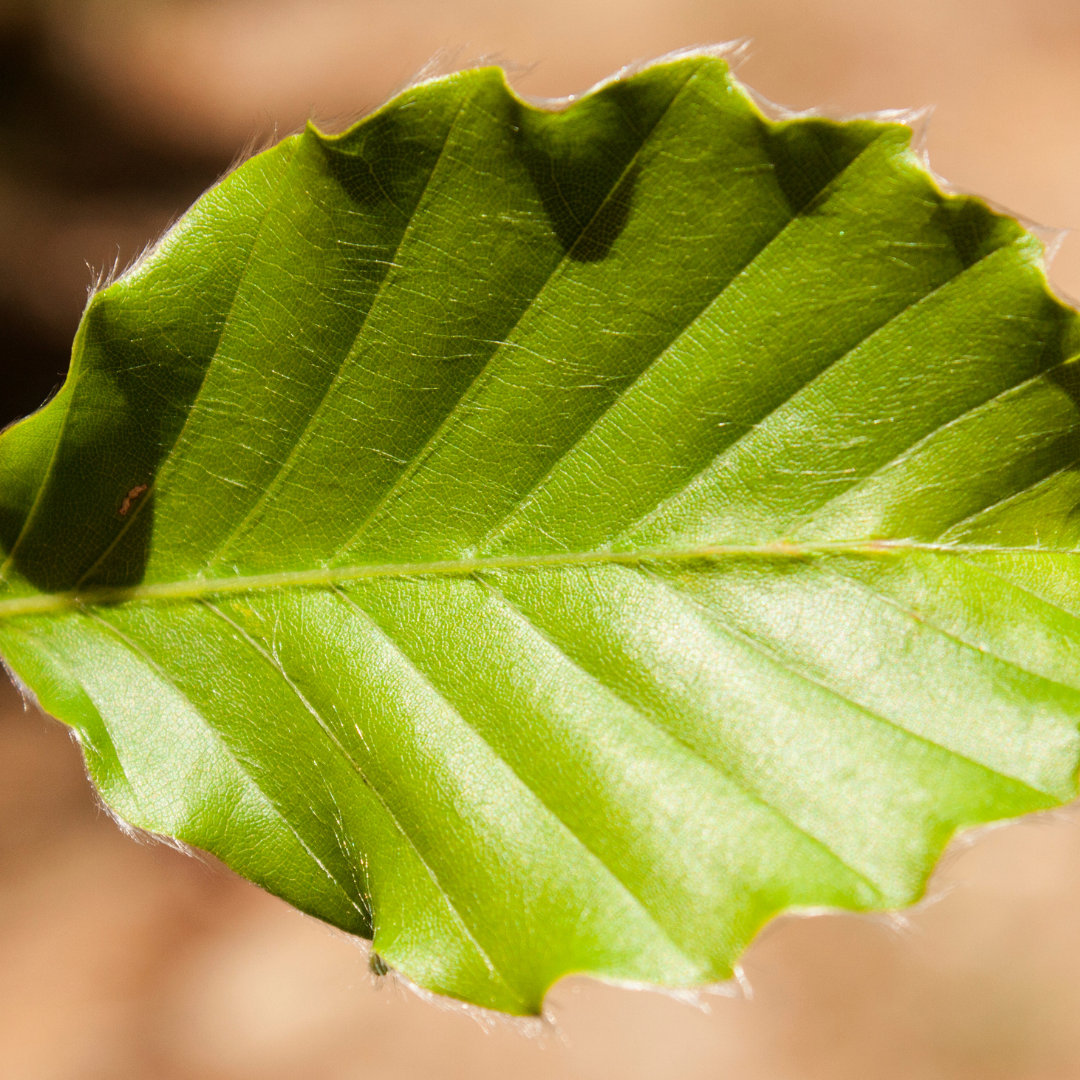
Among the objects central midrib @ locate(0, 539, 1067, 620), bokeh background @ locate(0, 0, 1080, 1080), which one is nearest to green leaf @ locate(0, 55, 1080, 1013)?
central midrib @ locate(0, 539, 1067, 620)

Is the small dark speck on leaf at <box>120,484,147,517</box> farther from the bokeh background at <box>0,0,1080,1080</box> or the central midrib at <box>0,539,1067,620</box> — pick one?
the bokeh background at <box>0,0,1080,1080</box>

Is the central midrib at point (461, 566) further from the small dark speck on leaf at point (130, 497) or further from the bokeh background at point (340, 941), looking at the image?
the bokeh background at point (340, 941)

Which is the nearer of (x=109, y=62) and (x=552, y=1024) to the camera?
(x=552, y=1024)

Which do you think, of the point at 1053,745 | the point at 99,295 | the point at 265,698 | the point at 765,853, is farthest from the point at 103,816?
the point at 1053,745

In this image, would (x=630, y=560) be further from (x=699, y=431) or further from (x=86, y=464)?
(x=86, y=464)

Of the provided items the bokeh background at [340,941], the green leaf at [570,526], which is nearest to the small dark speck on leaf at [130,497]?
the green leaf at [570,526]
